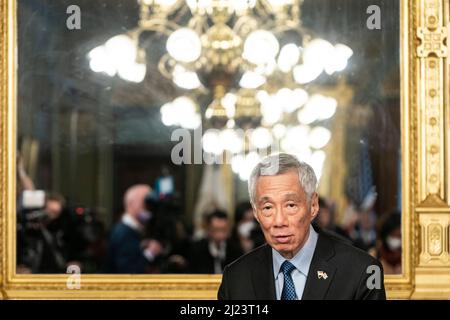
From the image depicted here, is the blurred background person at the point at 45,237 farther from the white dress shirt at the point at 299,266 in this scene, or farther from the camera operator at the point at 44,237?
the white dress shirt at the point at 299,266

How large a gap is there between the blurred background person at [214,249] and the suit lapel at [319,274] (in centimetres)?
251

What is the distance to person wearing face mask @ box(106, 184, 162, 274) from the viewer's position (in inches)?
277

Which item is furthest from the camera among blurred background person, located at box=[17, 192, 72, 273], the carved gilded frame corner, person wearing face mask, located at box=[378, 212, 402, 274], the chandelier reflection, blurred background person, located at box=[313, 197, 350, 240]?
blurred background person, located at box=[313, 197, 350, 240]

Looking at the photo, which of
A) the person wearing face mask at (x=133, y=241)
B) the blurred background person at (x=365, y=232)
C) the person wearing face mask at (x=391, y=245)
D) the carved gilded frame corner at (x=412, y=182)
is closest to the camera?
the carved gilded frame corner at (x=412, y=182)

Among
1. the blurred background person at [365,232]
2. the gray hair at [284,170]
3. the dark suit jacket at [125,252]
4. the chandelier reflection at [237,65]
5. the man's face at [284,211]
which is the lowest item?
the dark suit jacket at [125,252]

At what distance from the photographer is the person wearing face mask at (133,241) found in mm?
7027

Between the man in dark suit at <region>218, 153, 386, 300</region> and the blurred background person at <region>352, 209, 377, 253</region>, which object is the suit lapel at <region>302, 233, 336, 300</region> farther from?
the blurred background person at <region>352, 209, 377, 253</region>

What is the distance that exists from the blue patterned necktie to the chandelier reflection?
2640 mm

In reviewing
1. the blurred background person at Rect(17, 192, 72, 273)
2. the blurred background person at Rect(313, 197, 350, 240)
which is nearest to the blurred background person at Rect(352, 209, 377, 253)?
the blurred background person at Rect(313, 197, 350, 240)

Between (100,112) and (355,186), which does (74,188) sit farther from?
(355,186)

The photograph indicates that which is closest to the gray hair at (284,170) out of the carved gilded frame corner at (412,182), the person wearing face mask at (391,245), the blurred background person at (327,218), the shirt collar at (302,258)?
the shirt collar at (302,258)

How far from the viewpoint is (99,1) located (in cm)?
632

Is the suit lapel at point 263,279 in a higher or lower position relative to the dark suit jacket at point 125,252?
higher
